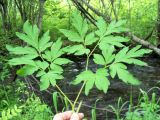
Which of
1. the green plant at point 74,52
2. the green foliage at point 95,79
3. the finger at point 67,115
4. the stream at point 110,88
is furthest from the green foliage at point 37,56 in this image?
the stream at point 110,88

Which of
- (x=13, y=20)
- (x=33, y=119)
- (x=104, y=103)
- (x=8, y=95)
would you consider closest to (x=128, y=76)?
(x=33, y=119)

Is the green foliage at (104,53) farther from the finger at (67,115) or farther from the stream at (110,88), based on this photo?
the stream at (110,88)

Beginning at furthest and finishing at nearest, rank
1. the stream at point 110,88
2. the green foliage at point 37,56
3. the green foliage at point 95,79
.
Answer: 1. the stream at point 110,88
2. the green foliage at point 37,56
3. the green foliage at point 95,79

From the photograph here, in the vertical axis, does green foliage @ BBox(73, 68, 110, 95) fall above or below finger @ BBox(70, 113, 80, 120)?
above

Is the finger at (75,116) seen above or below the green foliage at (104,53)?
below

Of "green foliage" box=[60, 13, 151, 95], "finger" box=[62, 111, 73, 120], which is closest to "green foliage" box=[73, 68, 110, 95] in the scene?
"green foliage" box=[60, 13, 151, 95]

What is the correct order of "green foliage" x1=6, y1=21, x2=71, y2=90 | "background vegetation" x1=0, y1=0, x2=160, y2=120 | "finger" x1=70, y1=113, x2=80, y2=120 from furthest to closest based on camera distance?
1. "background vegetation" x1=0, y1=0, x2=160, y2=120
2. "green foliage" x1=6, y1=21, x2=71, y2=90
3. "finger" x1=70, y1=113, x2=80, y2=120

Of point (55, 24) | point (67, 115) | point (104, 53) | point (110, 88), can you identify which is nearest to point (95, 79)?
point (104, 53)

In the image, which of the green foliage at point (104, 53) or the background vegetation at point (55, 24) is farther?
the background vegetation at point (55, 24)

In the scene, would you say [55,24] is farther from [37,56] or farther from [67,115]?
[67,115]

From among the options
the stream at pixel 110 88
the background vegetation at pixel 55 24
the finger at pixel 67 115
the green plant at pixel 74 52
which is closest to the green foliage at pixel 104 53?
the green plant at pixel 74 52

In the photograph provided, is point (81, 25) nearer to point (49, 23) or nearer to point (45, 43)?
point (45, 43)

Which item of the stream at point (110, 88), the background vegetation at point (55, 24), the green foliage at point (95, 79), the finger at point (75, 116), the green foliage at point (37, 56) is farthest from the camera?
the stream at point (110, 88)

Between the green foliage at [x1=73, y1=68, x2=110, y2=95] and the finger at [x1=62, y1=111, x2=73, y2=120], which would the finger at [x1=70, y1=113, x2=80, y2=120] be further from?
the green foliage at [x1=73, y1=68, x2=110, y2=95]
